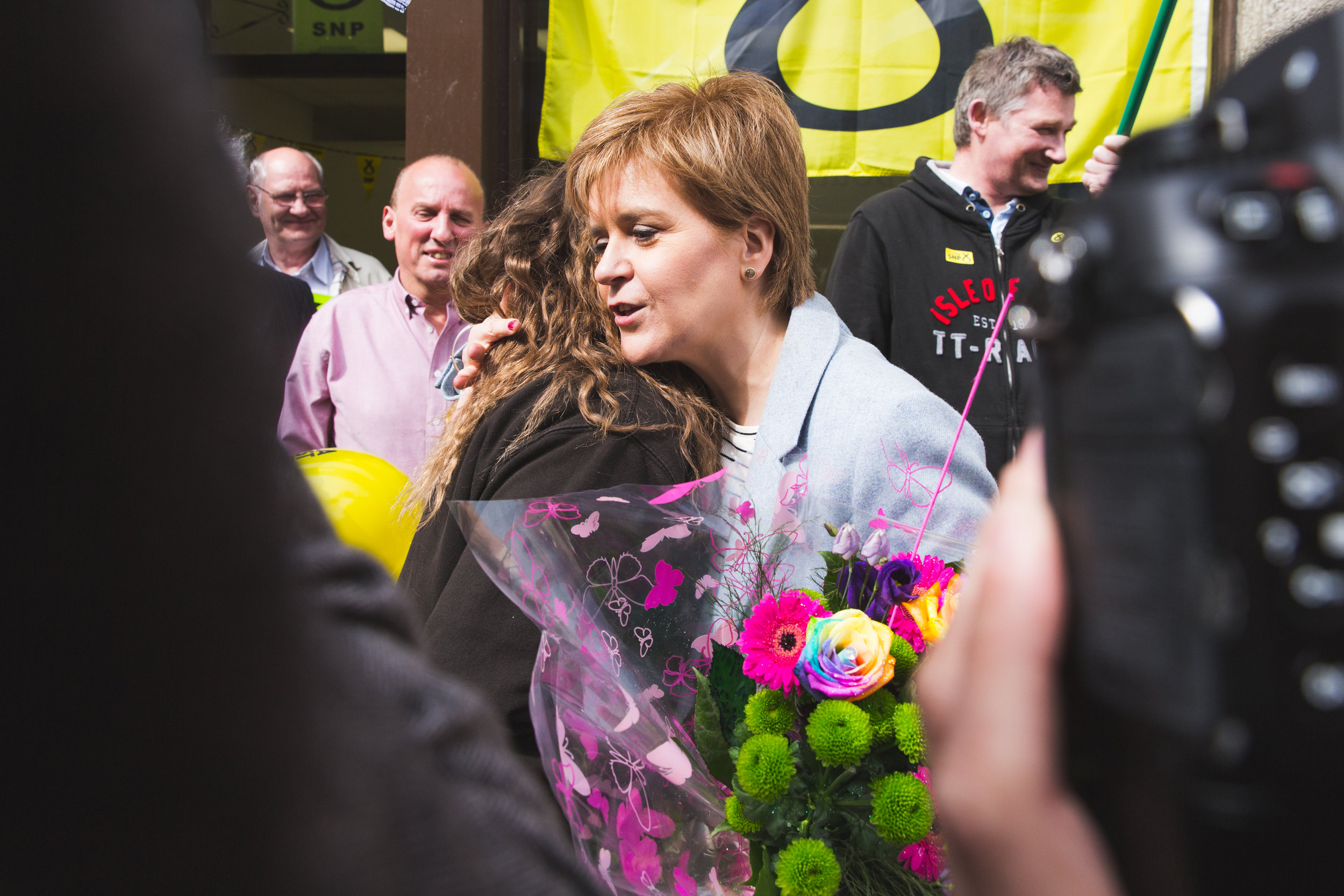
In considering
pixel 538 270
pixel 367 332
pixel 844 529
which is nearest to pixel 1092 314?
pixel 844 529

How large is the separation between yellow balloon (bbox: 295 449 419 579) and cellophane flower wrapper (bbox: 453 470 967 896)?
1097mm

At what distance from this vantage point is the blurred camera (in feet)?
0.85

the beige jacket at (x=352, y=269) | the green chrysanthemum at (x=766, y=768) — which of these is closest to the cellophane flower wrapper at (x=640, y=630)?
the green chrysanthemum at (x=766, y=768)

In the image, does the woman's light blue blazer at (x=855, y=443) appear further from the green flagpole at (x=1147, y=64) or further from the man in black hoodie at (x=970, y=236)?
the man in black hoodie at (x=970, y=236)

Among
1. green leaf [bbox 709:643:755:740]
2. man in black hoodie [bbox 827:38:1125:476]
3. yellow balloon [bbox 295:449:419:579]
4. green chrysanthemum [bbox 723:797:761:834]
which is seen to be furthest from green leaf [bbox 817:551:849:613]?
man in black hoodie [bbox 827:38:1125:476]

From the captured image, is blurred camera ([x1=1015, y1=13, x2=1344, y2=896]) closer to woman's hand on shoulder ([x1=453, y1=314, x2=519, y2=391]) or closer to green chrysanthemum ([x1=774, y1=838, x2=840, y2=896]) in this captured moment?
green chrysanthemum ([x1=774, y1=838, x2=840, y2=896])

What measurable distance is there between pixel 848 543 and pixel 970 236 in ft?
7.56

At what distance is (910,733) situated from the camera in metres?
0.86

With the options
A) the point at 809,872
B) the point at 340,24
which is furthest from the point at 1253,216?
the point at 340,24

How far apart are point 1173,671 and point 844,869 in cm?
70

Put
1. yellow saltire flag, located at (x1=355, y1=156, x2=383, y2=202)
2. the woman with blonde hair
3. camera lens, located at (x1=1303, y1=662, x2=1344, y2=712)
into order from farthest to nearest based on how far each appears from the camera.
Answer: yellow saltire flag, located at (x1=355, y1=156, x2=383, y2=202) < the woman with blonde hair < camera lens, located at (x1=1303, y1=662, x2=1344, y2=712)

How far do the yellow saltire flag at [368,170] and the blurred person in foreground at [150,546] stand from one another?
7.73 metres

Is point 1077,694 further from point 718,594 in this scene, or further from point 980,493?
point 980,493

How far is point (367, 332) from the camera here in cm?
305
